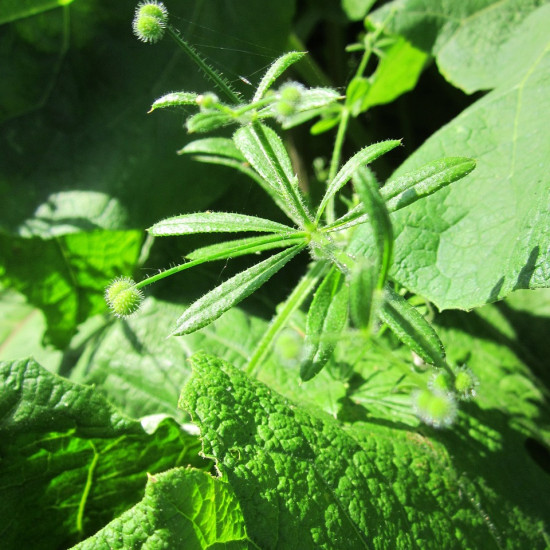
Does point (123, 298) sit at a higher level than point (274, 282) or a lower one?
higher

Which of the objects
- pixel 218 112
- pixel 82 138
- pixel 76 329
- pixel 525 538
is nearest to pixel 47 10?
pixel 82 138

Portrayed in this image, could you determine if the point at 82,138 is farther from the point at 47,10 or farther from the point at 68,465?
the point at 68,465

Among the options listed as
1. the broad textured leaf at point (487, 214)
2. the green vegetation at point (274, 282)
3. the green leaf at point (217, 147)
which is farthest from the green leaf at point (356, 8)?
the green leaf at point (217, 147)

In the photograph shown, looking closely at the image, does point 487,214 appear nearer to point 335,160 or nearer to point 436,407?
point 335,160

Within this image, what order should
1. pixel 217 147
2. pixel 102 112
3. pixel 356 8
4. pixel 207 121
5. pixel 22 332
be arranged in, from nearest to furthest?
pixel 207 121 → pixel 217 147 → pixel 102 112 → pixel 356 8 → pixel 22 332

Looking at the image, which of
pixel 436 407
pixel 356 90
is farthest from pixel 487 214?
pixel 436 407
